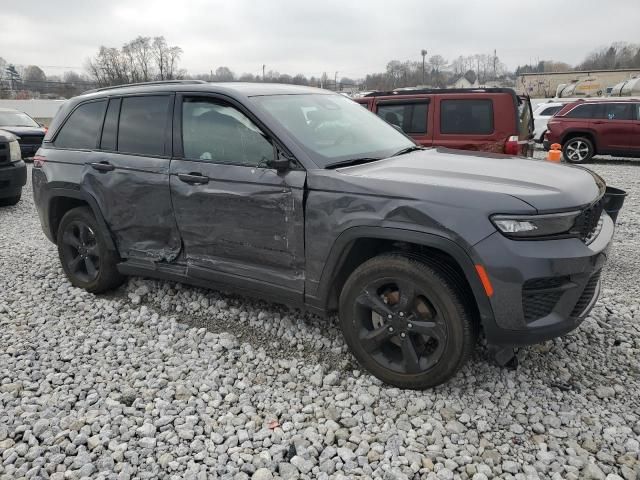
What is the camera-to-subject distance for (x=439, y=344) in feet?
9.14

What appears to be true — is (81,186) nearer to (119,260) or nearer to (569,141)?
(119,260)

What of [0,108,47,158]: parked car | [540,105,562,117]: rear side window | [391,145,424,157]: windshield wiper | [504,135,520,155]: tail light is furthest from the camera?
[540,105,562,117]: rear side window

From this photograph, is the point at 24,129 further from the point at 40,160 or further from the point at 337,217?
the point at 337,217

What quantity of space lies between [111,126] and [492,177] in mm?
3055

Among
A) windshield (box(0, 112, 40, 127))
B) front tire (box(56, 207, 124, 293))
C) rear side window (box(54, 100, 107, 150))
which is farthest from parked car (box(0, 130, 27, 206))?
windshield (box(0, 112, 40, 127))

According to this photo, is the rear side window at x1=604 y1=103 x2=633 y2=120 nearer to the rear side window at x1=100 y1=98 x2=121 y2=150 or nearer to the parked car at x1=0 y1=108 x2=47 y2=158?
the rear side window at x1=100 y1=98 x2=121 y2=150

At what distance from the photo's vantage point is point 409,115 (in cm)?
834

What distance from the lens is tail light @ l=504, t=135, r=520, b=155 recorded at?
24.5 feet

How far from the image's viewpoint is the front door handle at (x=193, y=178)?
347 centimetres

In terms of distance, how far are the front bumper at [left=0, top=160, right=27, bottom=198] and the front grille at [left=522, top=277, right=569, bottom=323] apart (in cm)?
803

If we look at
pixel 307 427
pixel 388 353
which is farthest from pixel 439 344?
pixel 307 427

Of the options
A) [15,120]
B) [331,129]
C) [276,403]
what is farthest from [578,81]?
[276,403]

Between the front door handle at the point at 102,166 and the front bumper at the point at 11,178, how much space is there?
479 centimetres

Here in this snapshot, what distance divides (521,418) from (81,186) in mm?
3706
